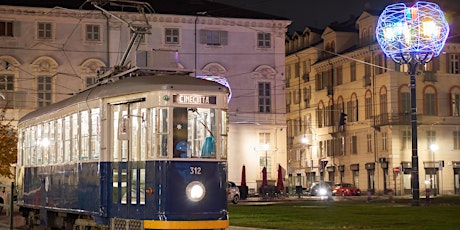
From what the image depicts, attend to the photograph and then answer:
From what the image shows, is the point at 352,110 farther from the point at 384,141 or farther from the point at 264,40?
the point at 264,40

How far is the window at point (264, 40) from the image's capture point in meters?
59.8

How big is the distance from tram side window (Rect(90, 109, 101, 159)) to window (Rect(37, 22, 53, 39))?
39.1m

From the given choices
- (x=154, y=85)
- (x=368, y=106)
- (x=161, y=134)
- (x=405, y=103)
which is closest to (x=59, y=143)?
(x=154, y=85)

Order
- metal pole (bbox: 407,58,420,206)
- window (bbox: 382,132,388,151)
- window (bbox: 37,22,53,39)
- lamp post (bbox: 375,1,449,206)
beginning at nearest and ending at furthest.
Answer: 1. lamp post (bbox: 375,1,449,206)
2. metal pole (bbox: 407,58,420,206)
3. window (bbox: 37,22,53,39)
4. window (bbox: 382,132,388,151)

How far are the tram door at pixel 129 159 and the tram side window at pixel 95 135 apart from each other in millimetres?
470

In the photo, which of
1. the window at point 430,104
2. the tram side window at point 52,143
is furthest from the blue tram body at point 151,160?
the window at point 430,104

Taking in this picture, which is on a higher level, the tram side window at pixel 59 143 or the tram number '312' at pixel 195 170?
the tram side window at pixel 59 143

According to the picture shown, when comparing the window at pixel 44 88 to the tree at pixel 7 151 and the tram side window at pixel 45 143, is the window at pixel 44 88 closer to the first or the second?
the tree at pixel 7 151

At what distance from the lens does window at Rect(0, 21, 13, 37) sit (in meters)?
55.1

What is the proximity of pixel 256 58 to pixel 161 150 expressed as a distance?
144ft

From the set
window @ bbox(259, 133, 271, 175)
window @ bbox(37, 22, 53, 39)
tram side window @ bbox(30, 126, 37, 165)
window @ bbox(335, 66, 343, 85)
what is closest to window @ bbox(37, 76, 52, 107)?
window @ bbox(37, 22, 53, 39)

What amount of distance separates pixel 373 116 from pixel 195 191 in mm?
55083

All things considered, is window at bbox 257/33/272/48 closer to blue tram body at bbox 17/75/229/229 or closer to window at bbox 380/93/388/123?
window at bbox 380/93/388/123

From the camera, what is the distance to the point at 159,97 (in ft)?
53.6
